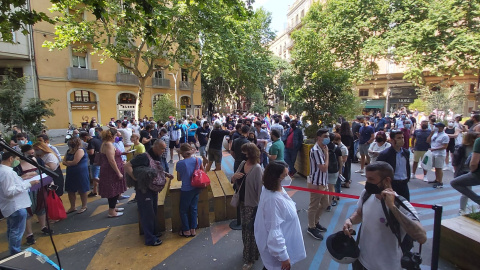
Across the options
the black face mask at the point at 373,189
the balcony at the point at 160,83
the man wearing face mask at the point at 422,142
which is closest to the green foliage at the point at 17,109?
the black face mask at the point at 373,189

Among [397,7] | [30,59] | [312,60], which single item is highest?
[397,7]

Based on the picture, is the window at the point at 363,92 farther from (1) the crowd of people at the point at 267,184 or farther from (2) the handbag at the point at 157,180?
(2) the handbag at the point at 157,180

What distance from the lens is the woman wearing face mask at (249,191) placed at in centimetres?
312

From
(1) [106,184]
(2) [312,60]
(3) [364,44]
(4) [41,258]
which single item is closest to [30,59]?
(1) [106,184]

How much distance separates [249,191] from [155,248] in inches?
80.1

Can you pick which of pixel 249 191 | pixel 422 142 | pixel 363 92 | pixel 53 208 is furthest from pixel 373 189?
pixel 363 92

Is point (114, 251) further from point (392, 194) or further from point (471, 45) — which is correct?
point (471, 45)

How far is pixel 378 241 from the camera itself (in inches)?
79.2

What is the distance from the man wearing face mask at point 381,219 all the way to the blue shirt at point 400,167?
2.09 m

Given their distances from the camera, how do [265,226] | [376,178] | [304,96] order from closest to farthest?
1. [376,178]
2. [265,226]
3. [304,96]

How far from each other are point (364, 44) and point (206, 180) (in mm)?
22958

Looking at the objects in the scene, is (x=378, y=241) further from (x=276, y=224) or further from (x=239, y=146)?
(x=239, y=146)

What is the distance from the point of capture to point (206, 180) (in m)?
3.95

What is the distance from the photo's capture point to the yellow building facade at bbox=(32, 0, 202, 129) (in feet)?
61.8
